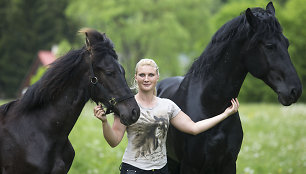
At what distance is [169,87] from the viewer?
5.77m

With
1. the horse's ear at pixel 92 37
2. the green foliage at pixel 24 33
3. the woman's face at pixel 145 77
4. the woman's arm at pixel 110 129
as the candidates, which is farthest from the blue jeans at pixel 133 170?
the green foliage at pixel 24 33

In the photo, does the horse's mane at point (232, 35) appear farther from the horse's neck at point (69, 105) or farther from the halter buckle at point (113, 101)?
the horse's neck at point (69, 105)

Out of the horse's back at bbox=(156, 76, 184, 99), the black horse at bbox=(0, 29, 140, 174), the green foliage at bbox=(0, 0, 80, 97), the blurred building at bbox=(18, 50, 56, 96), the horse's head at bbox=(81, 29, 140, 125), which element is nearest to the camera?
the horse's head at bbox=(81, 29, 140, 125)

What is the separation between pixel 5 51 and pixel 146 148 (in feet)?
122

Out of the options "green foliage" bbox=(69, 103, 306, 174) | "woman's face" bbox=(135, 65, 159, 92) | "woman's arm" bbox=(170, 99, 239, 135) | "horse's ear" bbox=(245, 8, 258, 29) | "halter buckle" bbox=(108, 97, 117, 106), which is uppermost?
"horse's ear" bbox=(245, 8, 258, 29)

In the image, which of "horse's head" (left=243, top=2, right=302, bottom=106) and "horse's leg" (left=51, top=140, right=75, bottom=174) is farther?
"horse's head" (left=243, top=2, right=302, bottom=106)

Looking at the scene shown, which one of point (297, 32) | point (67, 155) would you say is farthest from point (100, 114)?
point (297, 32)

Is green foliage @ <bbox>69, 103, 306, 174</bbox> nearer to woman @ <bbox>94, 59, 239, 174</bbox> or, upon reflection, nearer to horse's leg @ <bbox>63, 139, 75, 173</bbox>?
horse's leg @ <bbox>63, 139, 75, 173</bbox>

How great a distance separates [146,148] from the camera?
387cm

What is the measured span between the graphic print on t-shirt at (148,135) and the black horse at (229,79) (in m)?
0.68

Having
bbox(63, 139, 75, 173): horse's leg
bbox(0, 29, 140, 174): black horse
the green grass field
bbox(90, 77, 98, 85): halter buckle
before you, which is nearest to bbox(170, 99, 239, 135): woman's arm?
bbox(0, 29, 140, 174): black horse

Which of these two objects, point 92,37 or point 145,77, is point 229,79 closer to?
point 145,77

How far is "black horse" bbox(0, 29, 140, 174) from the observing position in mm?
3779

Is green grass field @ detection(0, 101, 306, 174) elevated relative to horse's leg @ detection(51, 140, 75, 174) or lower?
lower
